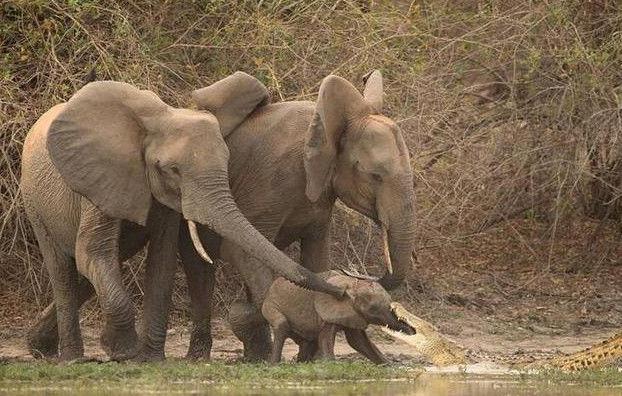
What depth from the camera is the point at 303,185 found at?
45.1 feet

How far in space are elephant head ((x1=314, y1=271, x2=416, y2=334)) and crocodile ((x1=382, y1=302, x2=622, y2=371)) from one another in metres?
0.06

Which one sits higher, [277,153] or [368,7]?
[368,7]

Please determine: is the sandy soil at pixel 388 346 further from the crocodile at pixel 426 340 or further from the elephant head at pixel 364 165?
the elephant head at pixel 364 165

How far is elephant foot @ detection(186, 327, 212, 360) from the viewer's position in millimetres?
14148

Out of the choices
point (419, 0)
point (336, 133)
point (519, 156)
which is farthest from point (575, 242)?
point (336, 133)

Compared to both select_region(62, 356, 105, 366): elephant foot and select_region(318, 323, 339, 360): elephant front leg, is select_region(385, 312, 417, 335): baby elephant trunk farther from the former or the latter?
select_region(62, 356, 105, 366): elephant foot

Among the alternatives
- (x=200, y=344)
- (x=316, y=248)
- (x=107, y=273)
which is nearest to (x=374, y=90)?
(x=316, y=248)

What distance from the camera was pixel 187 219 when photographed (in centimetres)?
1304

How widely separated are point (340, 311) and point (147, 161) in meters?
1.64

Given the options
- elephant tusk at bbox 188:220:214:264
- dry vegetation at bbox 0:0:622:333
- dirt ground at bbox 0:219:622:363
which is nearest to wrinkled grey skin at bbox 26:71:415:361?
elephant tusk at bbox 188:220:214:264

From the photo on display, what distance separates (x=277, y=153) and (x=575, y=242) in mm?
5651

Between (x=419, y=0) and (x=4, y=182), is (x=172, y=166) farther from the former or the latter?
(x=419, y=0)

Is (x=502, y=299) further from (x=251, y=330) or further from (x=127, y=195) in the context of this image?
(x=127, y=195)

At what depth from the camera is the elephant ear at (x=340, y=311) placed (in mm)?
13141
